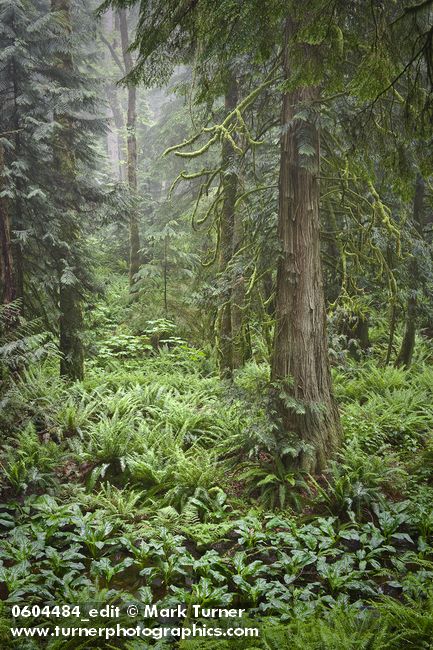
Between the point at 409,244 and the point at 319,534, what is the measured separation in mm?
4960

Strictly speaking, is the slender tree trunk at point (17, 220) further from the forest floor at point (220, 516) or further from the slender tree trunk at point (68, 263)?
the forest floor at point (220, 516)

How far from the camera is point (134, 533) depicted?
4.32 metres

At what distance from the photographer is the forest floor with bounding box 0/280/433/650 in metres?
3.36

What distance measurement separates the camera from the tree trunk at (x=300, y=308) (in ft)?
16.5

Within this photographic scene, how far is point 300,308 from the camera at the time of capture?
509 cm

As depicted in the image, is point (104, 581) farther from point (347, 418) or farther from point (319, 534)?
point (347, 418)

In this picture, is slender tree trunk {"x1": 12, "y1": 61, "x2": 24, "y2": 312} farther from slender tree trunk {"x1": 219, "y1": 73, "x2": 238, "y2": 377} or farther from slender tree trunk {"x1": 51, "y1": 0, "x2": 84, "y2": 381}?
slender tree trunk {"x1": 219, "y1": 73, "x2": 238, "y2": 377}

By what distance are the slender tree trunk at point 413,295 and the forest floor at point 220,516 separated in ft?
5.83

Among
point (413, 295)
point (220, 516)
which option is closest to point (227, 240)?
point (413, 295)

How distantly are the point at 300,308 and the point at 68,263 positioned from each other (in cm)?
517

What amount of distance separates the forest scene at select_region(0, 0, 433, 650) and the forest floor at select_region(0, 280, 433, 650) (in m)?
0.03

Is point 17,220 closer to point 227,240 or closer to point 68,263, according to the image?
point 68,263

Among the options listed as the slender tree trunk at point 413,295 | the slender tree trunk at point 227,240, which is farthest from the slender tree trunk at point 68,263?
the slender tree trunk at point 413,295

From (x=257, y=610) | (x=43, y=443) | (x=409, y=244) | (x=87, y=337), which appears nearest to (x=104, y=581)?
(x=257, y=610)
